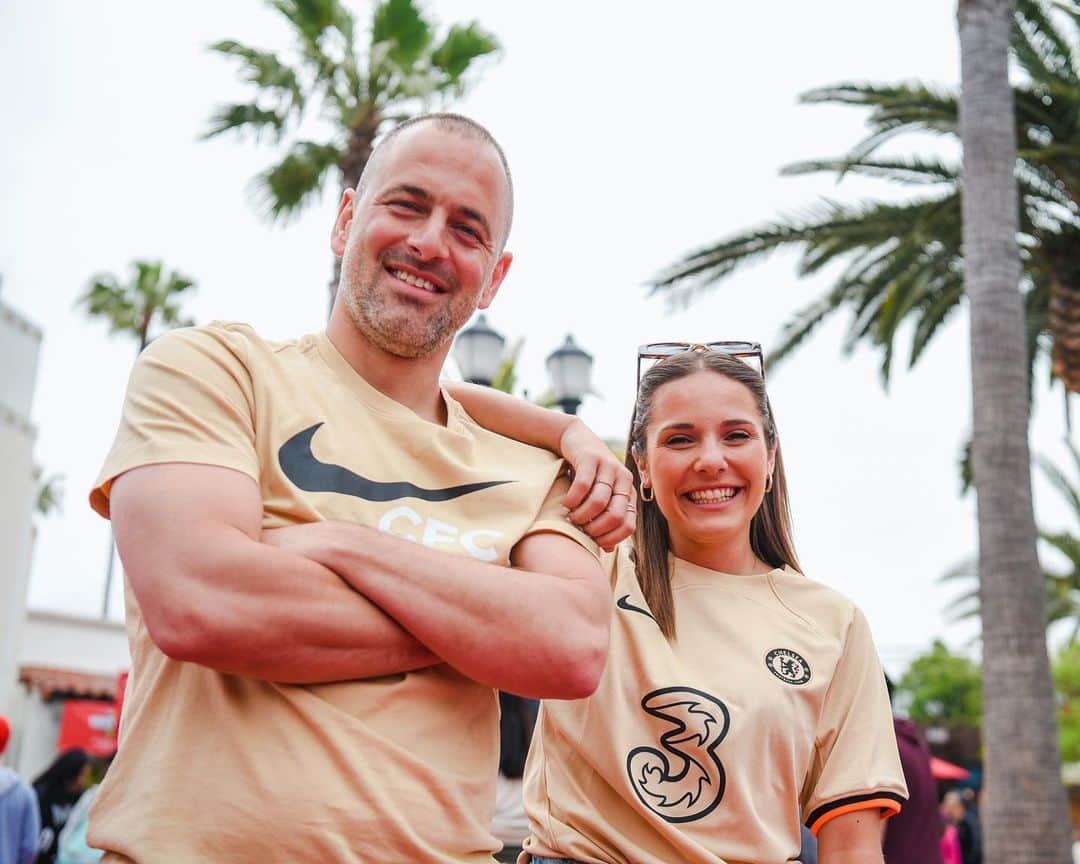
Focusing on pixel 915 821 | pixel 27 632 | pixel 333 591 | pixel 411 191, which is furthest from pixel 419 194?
pixel 27 632

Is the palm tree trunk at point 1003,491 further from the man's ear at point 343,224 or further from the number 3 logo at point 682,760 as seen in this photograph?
the man's ear at point 343,224

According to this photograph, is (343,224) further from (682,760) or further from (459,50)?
(459,50)

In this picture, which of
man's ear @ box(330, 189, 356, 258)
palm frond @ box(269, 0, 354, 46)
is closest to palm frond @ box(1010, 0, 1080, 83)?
palm frond @ box(269, 0, 354, 46)

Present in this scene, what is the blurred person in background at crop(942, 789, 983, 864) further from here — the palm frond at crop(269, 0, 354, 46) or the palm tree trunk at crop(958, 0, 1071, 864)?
the palm frond at crop(269, 0, 354, 46)

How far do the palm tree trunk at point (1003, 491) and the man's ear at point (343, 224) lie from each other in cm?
757

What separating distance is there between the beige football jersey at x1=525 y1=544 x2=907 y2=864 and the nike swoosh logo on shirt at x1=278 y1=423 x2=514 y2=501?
770 mm

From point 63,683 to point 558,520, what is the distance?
26575mm

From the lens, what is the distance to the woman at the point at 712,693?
7.76 feet

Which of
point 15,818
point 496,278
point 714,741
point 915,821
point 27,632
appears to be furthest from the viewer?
point 27,632

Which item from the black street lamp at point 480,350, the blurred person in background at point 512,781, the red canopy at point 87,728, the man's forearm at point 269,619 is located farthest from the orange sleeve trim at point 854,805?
the red canopy at point 87,728

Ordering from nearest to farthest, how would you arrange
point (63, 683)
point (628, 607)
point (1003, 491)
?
point (628, 607) → point (1003, 491) → point (63, 683)

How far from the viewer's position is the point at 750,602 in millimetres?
2725

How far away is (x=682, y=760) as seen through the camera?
94.3 inches

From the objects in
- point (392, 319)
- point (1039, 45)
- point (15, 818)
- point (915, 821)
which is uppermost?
point (1039, 45)
